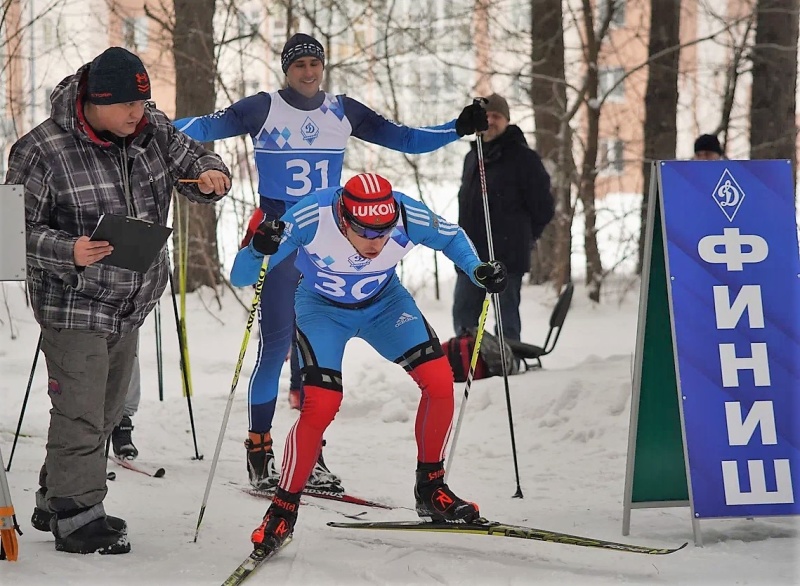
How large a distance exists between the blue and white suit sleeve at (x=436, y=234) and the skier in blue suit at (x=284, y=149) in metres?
0.95

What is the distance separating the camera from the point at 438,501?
14.4 feet

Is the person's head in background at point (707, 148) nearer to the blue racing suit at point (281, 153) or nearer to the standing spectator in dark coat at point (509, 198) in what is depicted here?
the standing spectator in dark coat at point (509, 198)

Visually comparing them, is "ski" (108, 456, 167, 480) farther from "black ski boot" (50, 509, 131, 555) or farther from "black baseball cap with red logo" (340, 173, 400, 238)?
"black baseball cap with red logo" (340, 173, 400, 238)

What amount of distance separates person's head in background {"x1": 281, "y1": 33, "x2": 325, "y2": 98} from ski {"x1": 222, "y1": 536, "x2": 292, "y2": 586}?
7.99 feet

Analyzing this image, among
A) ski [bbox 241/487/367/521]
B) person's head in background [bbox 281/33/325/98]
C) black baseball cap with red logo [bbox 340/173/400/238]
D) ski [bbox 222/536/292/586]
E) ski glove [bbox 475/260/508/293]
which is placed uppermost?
person's head in background [bbox 281/33/325/98]

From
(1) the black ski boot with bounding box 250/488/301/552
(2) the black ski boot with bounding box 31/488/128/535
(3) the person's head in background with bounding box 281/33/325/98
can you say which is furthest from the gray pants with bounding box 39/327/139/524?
(3) the person's head in background with bounding box 281/33/325/98

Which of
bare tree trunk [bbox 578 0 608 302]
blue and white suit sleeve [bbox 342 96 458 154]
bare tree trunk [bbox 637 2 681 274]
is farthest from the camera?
bare tree trunk [bbox 578 0 608 302]

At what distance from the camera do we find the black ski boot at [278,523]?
405 cm

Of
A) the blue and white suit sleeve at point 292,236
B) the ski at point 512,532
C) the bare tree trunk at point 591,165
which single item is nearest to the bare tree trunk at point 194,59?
the bare tree trunk at point 591,165

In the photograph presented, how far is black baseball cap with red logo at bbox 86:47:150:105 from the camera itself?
400 cm

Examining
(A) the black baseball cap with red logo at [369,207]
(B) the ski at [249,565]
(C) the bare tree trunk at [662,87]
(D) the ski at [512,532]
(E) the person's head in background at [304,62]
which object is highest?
(C) the bare tree trunk at [662,87]

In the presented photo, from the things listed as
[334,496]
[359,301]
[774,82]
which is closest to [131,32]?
[774,82]

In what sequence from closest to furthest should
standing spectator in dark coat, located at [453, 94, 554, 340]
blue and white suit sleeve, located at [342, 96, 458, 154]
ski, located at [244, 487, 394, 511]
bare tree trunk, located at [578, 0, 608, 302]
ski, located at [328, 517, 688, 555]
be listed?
ski, located at [328, 517, 688, 555] → ski, located at [244, 487, 394, 511] → blue and white suit sleeve, located at [342, 96, 458, 154] → standing spectator in dark coat, located at [453, 94, 554, 340] → bare tree trunk, located at [578, 0, 608, 302]

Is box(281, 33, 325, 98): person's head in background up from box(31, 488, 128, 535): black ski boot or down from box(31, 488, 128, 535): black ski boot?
up
